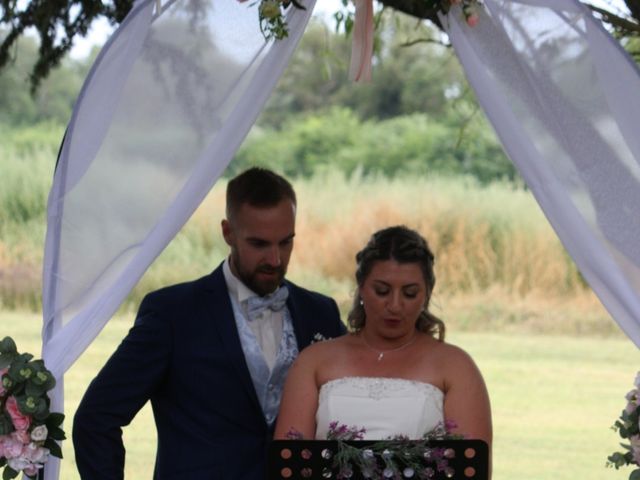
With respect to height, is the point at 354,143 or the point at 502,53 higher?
the point at 354,143

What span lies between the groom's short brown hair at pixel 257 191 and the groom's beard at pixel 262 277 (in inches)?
6.5

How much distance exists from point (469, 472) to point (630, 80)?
1.08 m

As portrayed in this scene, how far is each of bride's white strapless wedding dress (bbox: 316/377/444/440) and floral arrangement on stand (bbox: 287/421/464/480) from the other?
268 mm

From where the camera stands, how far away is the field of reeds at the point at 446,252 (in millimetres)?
17125

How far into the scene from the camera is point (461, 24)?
11.9 ft

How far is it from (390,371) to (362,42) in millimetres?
927

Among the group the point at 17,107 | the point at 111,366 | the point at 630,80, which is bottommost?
the point at 111,366

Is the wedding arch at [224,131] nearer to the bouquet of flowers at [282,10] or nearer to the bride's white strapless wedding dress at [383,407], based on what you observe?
the bouquet of flowers at [282,10]

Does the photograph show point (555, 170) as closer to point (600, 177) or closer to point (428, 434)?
point (600, 177)

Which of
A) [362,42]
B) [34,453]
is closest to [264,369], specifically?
[34,453]

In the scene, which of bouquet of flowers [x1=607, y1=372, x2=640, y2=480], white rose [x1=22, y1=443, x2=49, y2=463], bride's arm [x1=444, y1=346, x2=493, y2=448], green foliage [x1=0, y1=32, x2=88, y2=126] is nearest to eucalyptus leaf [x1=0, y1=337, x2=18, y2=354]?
white rose [x1=22, y1=443, x2=49, y2=463]

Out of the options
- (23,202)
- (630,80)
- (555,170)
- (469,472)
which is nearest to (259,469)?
(469,472)

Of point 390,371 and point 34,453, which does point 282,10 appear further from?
point 34,453

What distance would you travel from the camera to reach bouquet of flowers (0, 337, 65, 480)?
346 centimetres
